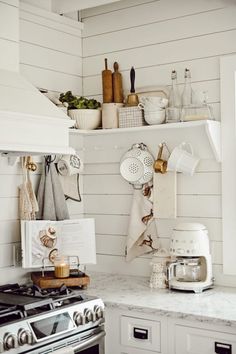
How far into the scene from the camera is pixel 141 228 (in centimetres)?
353

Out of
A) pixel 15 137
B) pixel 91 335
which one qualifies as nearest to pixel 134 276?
pixel 91 335

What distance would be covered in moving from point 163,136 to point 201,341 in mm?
1268

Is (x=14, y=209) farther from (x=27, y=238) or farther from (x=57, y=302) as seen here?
(x=57, y=302)

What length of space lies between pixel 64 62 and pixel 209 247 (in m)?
1.47

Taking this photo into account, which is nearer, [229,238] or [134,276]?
[229,238]

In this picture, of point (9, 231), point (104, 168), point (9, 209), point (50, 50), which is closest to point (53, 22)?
point (50, 50)

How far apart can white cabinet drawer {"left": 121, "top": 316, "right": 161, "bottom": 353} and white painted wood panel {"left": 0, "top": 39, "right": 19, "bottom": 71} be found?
1384 mm

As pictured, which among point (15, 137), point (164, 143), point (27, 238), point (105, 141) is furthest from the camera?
point (105, 141)

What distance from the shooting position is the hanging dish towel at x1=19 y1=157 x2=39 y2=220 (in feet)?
10.9

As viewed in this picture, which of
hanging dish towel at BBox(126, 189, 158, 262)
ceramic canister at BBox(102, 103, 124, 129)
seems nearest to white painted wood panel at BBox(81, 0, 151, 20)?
ceramic canister at BBox(102, 103, 124, 129)

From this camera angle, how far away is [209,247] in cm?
332

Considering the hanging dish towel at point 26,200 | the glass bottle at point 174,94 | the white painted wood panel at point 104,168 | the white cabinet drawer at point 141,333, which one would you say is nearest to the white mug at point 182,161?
the white painted wood panel at point 104,168

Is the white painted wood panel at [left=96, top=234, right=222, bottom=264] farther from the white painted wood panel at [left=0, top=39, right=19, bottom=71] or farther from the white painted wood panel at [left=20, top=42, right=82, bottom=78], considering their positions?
the white painted wood panel at [left=0, top=39, right=19, bottom=71]

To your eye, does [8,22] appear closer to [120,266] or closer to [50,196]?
[50,196]
